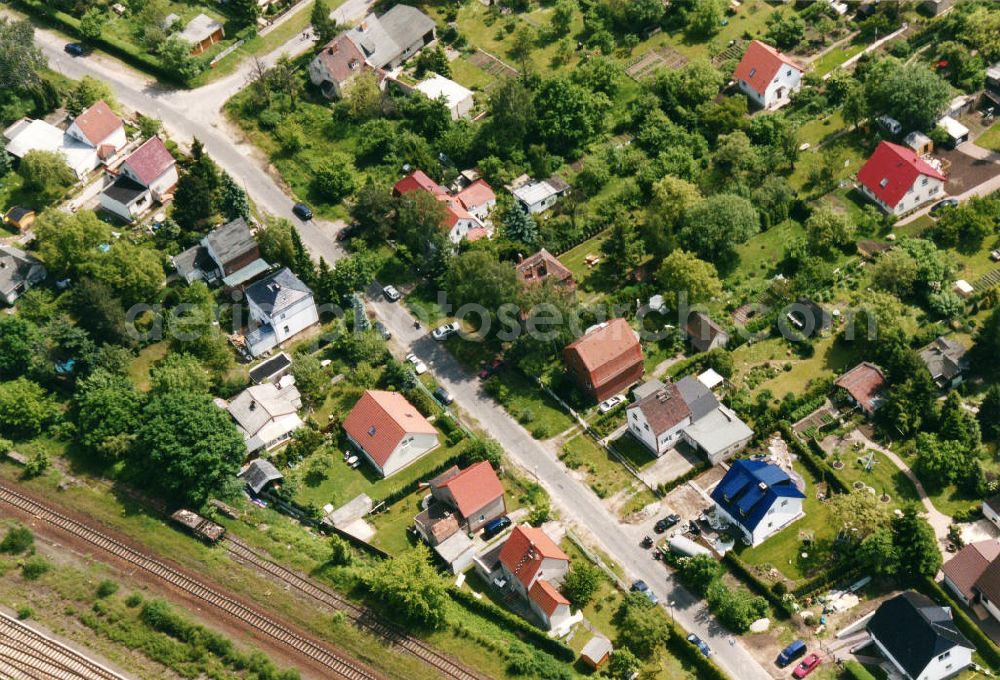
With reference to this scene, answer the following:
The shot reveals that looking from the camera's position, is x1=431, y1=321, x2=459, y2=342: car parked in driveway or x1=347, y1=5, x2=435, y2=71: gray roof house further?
x1=347, y1=5, x2=435, y2=71: gray roof house

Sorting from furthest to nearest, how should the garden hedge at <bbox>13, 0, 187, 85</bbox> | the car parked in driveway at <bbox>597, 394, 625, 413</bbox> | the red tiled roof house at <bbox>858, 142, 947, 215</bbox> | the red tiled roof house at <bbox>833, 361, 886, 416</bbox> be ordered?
the garden hedge at <bbox>13, 0, 187, 85</bbox> → the red tiled roof house at <bbox>858, 142, 947, 215</bbox> → the car parked in driveway at <bbox>597, 394, 625, 413</bbox> → the red tiled roof house at <bbox>833, 361, 886, 416</bbox>

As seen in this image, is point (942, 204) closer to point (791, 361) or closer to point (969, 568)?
point (791, 361)

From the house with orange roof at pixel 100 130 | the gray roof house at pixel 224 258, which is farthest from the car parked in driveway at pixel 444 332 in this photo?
the house with orange roof at pixel 100 130

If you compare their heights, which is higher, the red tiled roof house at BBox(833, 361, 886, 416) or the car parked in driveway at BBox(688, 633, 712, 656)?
the red tiled roof house at BBox(833, 361, 886, 416)

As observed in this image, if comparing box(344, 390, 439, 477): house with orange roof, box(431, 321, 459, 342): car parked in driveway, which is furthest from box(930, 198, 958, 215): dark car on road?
box(344, 390, 439, 477): house with orange roof

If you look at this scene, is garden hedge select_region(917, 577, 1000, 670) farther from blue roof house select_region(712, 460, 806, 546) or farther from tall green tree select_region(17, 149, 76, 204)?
tall green tree select_region(17, 149, 76, 204)

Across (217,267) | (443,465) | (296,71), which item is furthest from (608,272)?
(296,71)

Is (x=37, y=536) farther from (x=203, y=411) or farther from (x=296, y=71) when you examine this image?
(x=296, y=71)
